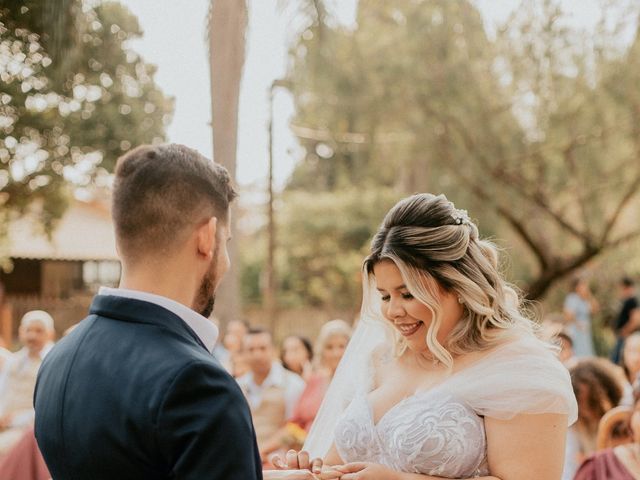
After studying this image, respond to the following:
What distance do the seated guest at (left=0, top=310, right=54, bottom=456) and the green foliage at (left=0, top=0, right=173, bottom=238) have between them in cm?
265

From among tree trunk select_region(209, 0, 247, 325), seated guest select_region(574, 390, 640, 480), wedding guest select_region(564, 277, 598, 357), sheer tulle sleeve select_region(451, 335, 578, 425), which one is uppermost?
tree trunk select_region(209, 0, 247, 325)

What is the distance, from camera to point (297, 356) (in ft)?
26.8

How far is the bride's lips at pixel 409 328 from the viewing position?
2.88 m

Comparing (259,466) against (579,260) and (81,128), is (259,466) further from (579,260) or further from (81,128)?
(579,260)

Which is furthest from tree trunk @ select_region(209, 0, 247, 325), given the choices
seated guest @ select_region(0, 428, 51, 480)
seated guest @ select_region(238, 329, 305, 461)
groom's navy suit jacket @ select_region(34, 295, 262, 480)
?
groom's navy suit jacket @ select_region(34, 295, 262, 480)

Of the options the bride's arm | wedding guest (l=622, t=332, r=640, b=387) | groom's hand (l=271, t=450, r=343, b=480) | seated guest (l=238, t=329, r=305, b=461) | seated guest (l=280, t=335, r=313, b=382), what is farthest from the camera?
seated guest (l=280, t=335, r=313, b=382)

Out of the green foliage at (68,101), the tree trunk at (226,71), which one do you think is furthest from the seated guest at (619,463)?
the green foliage at (68,101)

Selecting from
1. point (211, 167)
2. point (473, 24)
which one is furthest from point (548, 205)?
point (211, 167)

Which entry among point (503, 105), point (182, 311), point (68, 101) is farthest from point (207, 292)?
point (503, 105)

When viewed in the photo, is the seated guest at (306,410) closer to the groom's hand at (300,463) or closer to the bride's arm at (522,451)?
the groom's hand at (300,463)

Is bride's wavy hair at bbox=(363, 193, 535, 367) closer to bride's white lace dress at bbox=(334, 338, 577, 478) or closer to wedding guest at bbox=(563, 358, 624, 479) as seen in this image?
bride's white lace dress at bbox=(334, 338, 577, 478)

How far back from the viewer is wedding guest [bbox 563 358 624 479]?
5.12 meters

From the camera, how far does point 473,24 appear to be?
1570 cm

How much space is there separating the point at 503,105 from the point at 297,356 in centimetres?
918
